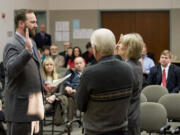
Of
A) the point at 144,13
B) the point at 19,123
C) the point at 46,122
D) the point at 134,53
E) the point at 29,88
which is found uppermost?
the point at 144,13

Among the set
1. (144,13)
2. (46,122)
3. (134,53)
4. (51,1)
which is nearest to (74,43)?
(51,1)

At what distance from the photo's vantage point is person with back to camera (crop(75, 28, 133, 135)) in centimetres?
241

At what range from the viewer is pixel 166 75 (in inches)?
249

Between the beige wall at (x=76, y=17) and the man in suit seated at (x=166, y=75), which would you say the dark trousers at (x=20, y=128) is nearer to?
the man in suit seated at (x=166, y=75)


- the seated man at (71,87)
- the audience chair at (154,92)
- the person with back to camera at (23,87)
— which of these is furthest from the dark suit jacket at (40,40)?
the person with back to camera at (23,87)

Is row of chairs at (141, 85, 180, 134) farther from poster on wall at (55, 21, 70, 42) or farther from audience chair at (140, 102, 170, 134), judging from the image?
poster on wall at (55, 21, 70, 42)

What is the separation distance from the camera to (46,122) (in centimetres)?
680

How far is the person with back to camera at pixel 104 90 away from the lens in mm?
2412

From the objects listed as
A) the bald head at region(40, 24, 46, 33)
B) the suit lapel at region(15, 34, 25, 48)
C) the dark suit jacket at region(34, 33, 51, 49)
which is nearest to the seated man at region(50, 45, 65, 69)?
the dark suit jacket at region(34, 33, 51, 49)

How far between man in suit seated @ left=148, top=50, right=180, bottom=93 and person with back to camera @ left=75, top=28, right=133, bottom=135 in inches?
149

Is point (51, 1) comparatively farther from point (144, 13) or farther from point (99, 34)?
point (99, 34)

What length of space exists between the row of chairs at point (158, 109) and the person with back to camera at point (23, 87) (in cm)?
121

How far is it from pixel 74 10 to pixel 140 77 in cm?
846

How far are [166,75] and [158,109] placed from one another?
2124mm
